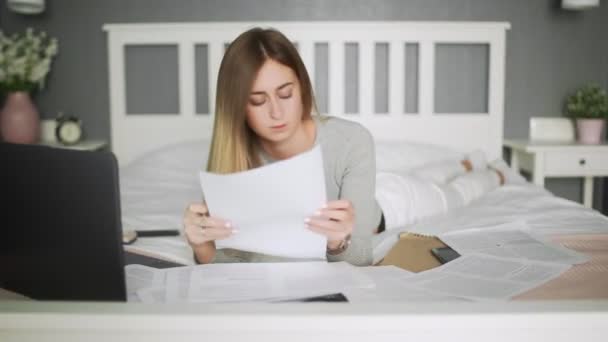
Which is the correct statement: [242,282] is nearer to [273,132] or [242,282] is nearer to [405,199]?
[273,132]

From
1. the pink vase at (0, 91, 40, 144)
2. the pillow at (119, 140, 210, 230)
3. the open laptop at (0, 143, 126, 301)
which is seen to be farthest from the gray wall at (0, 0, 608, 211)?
the open laptop at (0, 143, 126, 301)

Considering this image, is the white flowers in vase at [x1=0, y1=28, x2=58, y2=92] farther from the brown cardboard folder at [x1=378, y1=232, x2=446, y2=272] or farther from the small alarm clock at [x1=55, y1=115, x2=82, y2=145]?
the brown cardboard folder at [x1=378, y1=232, x2=446, y2=272]

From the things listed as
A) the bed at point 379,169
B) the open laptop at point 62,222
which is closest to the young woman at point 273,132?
the bed at point 379,169

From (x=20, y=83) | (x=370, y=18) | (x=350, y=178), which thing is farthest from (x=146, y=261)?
(x=370, y=18)

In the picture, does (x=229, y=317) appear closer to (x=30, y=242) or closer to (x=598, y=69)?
(x=30, y=242)

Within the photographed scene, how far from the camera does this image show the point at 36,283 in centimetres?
70

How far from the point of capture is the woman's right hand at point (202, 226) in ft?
3.08

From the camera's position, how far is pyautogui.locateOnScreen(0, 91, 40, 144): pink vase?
8.46 ft

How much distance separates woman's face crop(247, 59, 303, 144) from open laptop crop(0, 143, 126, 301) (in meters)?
0.51

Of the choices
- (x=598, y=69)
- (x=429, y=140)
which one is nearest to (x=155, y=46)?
(x=429, y=140)

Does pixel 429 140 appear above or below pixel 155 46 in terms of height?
below

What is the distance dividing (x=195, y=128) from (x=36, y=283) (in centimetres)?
207

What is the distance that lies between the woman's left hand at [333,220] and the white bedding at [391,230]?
374mm

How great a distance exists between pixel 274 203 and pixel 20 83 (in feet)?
6.96
